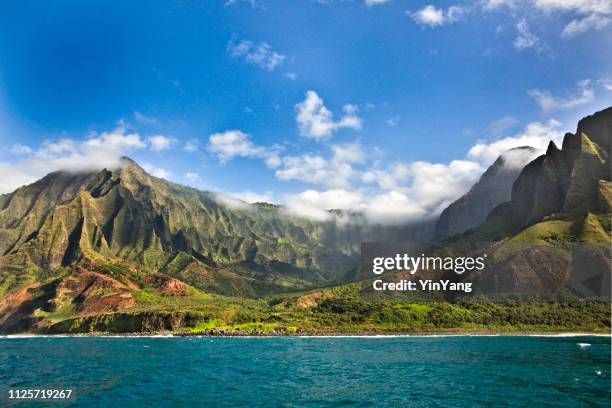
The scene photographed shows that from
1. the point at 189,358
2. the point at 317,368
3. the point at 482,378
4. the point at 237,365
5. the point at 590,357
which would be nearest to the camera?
the point at 482,378

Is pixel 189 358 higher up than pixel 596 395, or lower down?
lower down

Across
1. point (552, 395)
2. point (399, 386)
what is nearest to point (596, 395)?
point (552, 395)

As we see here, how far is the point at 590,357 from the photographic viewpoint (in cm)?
11856

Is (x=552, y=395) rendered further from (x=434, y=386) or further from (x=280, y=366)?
(x=280, y=366)

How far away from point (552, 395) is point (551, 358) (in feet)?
188

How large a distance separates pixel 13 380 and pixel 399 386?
7280 centimetres

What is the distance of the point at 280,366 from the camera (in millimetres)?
108938

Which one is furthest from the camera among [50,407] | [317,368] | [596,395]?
[317,368]

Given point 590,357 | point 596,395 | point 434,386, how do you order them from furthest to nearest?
point 590,357, point 434,386, point 596,395

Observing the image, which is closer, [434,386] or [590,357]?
[434,386]

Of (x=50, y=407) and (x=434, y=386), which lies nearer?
(x=50, y=407)

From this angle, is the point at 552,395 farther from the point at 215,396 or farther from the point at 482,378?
the point at 215,396

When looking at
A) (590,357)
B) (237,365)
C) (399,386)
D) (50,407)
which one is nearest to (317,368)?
(237,365)

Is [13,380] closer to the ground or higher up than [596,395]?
closer to the ground
